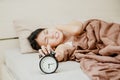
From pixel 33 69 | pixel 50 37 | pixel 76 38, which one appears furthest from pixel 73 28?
pixel 33 69

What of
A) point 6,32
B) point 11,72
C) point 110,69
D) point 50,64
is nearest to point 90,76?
point 110,69

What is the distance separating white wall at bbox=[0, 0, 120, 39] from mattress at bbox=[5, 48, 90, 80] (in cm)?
37

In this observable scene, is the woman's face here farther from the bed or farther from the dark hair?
the bed

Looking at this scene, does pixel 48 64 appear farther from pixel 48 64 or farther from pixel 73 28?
pixel 73 28

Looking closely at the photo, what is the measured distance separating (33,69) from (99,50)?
20.6 inches

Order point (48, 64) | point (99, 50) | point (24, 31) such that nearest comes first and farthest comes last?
point (48, 64), point (99, 50), point (24, 31)

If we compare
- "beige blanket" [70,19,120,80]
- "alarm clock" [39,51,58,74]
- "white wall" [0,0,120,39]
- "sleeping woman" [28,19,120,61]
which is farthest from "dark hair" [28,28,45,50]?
"alarm clock" [39,51,58,74]

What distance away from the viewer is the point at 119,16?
2746mm

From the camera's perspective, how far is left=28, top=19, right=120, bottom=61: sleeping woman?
5.84ft

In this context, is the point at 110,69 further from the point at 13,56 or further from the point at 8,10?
the point at 8,10

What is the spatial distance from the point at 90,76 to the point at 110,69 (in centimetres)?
12

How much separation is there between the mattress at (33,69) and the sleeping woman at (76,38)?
0.10 m

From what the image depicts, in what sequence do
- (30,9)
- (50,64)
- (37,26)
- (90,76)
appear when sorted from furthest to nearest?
(30,9) < (37,26) < (50,64) < (90,76)

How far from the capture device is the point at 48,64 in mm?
1475
